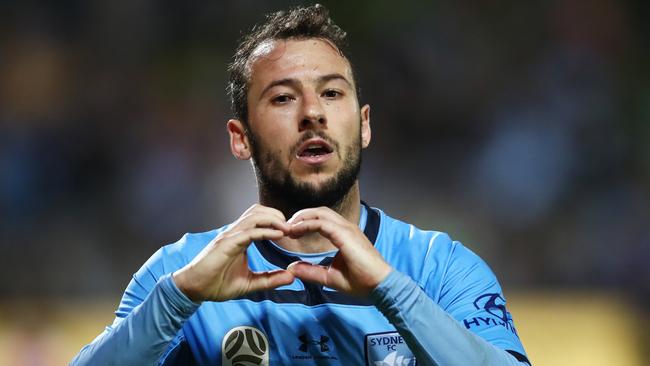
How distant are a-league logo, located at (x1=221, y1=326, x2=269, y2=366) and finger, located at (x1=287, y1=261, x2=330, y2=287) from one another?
412 mm

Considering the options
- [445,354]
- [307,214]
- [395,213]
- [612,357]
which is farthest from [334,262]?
[395,213]

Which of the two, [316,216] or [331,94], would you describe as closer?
[316,216]

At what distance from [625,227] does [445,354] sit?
685 centimetres

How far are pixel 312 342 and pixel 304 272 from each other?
42 centimetres

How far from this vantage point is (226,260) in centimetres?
242

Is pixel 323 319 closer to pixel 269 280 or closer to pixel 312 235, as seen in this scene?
pixel 312 235

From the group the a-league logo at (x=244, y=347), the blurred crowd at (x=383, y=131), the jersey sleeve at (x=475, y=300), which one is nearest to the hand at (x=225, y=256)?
Answer: the a-league logo at (x=244, y=347)

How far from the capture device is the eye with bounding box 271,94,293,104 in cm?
296

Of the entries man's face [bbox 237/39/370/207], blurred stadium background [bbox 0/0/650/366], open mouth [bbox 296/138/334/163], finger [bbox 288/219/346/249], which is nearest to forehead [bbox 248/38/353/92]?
man's face [bbox 237/39/370/207]

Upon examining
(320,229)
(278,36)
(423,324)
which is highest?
(278,36)

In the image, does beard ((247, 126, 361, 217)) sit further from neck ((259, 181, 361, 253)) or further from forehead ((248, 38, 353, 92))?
forehead ((248, 38, 353, 92))

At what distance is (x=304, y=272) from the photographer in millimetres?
2498

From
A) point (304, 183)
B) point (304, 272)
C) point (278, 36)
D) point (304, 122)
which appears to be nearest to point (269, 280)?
point (304, 272)

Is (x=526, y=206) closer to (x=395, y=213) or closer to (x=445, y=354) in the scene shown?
(x=395, y=213)
